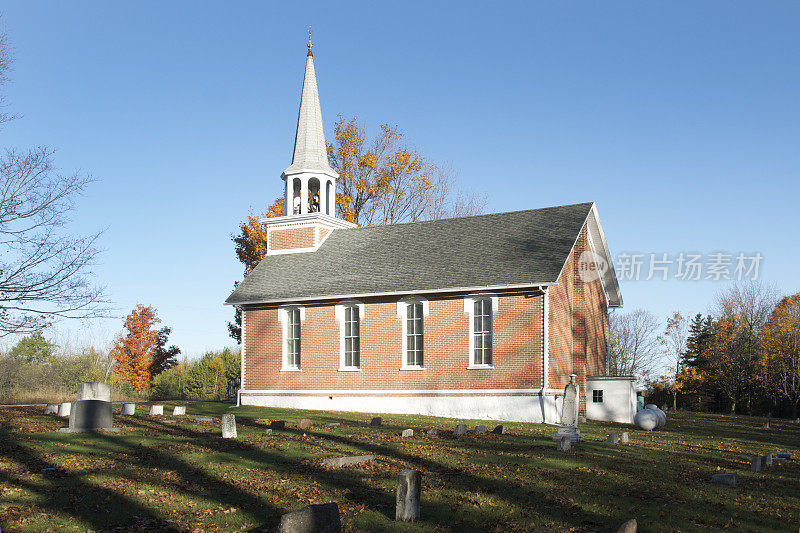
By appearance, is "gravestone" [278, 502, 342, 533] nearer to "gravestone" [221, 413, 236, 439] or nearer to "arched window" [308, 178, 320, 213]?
"gravestone" [221, 413, 236, 439]

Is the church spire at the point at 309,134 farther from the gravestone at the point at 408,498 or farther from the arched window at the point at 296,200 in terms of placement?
the gravestone at the point at 408,498

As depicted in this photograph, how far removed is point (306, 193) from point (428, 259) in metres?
8.47

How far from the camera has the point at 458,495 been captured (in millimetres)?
12422

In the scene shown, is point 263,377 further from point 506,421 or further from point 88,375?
point 88,375

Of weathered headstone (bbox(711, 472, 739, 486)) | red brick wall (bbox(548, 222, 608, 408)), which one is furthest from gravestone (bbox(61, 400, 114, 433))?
red brick wall (bbox(548, 222, 608, 408))

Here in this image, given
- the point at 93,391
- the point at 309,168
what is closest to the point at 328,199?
the point at 309,168

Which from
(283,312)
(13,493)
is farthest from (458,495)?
(283,312)

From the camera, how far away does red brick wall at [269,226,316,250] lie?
36.8 m

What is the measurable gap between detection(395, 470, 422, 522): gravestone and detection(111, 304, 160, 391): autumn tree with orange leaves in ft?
172

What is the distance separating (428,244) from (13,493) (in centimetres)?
2326

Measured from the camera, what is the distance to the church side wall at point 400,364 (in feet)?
91.9

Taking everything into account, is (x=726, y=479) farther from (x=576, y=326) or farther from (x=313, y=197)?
(x=313, y=197)

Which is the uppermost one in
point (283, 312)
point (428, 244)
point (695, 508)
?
point (428, 244)

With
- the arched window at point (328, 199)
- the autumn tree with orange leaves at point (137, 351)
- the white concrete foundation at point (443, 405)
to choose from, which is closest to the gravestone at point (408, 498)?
the white concrete foundation at point (443, 405)
